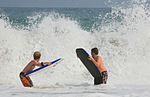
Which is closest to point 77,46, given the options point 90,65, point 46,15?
point 46,15

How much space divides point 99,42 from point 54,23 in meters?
2.76

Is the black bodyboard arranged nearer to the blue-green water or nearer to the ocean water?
the ocean water

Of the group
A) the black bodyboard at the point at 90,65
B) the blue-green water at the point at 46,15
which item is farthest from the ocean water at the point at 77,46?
the blue-green water at the point at 46,15

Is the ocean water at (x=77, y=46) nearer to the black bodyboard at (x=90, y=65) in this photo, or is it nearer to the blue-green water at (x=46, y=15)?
the black bodyboard at (x=90, y=65)

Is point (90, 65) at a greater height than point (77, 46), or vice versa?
point (77, 46)

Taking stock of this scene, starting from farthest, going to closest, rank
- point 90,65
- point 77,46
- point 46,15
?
point 46,15
point 77,46
point 90,65

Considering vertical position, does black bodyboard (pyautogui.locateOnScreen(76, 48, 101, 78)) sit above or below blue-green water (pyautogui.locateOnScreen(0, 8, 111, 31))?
below

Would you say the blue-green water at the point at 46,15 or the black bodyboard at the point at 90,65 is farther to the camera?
the blue-green water at the point at 46,15

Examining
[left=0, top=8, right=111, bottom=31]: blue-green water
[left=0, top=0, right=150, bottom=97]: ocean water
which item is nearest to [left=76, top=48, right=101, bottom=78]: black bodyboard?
Result: [left=0, top=0, right=150, bottom=97]: ocean water

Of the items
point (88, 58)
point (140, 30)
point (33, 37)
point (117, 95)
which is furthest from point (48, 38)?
point (117, 95)

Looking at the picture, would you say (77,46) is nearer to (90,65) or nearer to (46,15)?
(46,15)

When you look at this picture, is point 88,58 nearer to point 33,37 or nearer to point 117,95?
point 117,95

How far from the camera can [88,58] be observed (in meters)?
10.5

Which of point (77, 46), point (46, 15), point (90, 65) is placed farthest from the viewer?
point (46, 15)
